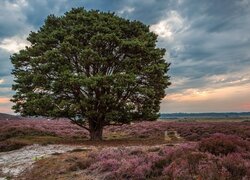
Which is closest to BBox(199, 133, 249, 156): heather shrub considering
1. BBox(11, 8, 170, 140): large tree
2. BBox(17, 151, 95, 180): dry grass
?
BBox(17, 151, 95, 180): dry grass

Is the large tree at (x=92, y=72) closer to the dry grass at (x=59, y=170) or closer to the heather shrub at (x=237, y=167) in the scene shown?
the dry grass at (x=59, y=170)

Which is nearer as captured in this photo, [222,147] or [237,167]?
[237,167]

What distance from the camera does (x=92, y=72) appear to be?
2831cm

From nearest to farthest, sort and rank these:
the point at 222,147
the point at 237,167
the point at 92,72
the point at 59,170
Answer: the point at 237,167 → the point at 222,147 → the point at 59,170 → the point at 92,72

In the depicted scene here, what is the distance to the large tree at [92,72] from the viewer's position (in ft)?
83.9

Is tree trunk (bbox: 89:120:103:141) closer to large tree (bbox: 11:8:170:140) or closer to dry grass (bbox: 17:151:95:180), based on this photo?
large tree (bbox: 11:8:170:140)

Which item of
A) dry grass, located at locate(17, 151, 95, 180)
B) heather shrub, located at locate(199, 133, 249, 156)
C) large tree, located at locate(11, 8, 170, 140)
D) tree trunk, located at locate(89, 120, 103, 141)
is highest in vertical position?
large tree, located at locate(11, 8, 170, 140)

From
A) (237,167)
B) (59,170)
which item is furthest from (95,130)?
(237,167)

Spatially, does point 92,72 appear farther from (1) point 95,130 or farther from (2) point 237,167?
(2) point 237,167

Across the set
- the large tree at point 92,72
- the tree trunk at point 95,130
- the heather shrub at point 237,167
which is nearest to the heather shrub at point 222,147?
A: the heather shrub at point 237,167

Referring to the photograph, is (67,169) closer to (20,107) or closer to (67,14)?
(20,107)

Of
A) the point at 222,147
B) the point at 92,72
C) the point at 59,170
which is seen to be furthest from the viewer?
the point at 92,72

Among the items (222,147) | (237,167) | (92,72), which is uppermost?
(92,72)

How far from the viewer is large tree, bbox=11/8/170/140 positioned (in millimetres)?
25578
